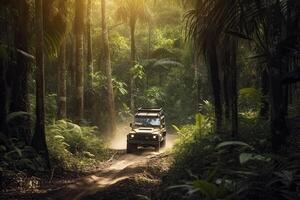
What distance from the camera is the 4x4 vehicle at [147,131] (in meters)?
25.6

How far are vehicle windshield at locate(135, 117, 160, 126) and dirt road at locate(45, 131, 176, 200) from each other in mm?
4348

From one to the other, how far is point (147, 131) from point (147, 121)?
4.44 feet

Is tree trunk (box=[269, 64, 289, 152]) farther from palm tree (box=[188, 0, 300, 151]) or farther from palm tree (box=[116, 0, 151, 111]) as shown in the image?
palm tree (box=[116, 0, 151, 111])

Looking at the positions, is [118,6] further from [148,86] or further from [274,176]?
[274,176]


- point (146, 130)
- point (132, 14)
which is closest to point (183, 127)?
point (146, 130)

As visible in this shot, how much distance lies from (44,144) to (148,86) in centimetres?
4046

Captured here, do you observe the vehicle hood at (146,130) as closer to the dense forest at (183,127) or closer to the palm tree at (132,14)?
the dense forest at (183,127)

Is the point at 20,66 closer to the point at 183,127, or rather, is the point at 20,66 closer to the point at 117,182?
the point at 117,182

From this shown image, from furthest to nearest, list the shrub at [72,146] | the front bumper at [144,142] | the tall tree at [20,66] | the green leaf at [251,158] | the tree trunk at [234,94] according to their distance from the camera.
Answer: the front bumper at [144,142]
the shrub at [72,146]
the tall tree at [20,66]
the tree trunk at [234,94]
the green leaf at [251,158]

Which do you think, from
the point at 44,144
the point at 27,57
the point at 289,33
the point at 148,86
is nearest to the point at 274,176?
the point at 289,33

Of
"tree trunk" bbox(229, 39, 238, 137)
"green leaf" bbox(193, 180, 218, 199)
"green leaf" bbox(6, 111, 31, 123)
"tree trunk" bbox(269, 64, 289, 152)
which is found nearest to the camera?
"green leaf" bbox(193, 180, 218, 199)

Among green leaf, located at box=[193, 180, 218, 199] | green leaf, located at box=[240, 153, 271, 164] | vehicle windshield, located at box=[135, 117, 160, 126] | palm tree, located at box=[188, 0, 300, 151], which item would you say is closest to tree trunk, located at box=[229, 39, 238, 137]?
palm tree, located at box=[188, 0, 300, 151]

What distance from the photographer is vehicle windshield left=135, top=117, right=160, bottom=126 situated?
2716 centimetres

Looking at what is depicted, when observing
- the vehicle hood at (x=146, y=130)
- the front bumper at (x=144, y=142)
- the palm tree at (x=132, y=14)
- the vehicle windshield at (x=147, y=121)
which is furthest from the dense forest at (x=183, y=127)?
the palm tree at (x=132, y=14)
